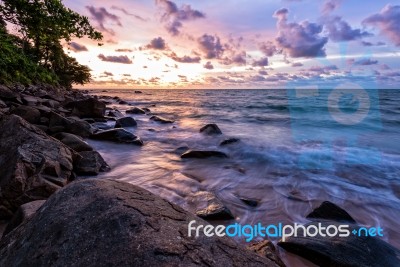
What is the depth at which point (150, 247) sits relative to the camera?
77.9 inches

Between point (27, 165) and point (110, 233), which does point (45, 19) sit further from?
point (110, 233)

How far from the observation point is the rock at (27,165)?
13.1 feet

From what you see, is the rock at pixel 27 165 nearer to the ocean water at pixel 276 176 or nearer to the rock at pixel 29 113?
the ocean water at pixel 276 176

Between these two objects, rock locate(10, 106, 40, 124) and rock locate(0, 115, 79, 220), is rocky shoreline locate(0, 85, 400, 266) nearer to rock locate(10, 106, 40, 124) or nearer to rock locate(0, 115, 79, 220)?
rock locate(0, 115, 79, 220)

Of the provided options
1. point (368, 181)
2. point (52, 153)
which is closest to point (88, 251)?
point (52, 153)

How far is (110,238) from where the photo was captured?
2.07 m

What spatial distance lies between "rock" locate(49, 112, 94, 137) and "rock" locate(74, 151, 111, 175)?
3702 mm

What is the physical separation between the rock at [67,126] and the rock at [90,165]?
3.70m

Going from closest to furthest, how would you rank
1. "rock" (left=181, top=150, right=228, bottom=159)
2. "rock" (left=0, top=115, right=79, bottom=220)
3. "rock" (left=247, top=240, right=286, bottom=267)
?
1. "rock" (left=247, top=240, right=286, bottom=267)
2. "rock" (left=0, top=115, right=79, bottom=220)
3. "rock" (left=181, top=150, right=228, bottom=159)

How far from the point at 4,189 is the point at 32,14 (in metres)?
5.97

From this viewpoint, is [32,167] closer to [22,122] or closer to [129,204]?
[22,122]

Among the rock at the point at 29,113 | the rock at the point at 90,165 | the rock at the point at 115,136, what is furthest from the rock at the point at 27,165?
the rock at the point at 29,113

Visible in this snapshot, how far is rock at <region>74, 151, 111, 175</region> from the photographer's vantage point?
19.7ft

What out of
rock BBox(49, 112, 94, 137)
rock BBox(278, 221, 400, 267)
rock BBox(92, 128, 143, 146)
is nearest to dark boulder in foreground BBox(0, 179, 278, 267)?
rock BBox(278, 221, 400, 267)
